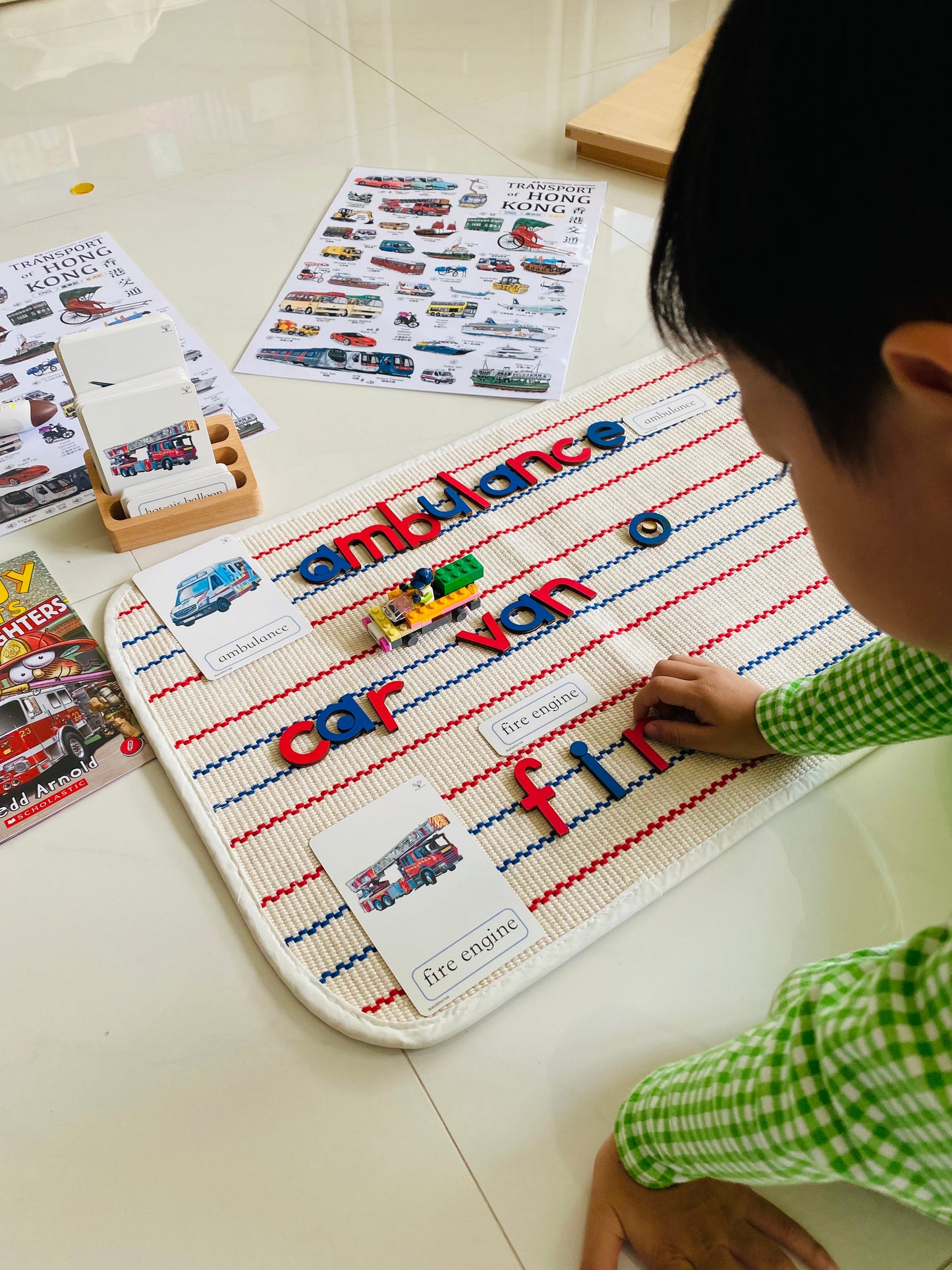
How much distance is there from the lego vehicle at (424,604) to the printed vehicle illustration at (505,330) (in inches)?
13.9

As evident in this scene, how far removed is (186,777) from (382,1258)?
32cm

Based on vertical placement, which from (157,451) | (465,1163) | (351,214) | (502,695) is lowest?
(465,1163)

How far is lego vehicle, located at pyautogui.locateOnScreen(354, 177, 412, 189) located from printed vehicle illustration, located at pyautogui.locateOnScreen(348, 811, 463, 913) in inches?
36.0

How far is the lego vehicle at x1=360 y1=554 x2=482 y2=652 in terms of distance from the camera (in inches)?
28.7

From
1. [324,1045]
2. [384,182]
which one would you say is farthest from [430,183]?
[324,1045]

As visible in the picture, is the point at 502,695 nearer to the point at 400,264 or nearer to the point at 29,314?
the point at 400,264

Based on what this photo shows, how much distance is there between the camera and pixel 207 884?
623 millimetres

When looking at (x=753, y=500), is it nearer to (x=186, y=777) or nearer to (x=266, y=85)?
(x=186, y=777)

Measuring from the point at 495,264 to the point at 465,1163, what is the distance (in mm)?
924

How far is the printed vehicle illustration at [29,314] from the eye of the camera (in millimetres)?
1037

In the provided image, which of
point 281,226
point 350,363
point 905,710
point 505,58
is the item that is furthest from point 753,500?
point 505,58

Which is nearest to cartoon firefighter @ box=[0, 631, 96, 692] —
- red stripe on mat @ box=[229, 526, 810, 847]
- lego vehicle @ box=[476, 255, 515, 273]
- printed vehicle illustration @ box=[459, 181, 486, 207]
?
red stripe on mat @ box=[229, 526, 810, 847]

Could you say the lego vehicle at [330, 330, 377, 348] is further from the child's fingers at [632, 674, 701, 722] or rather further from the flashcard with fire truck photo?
the child's fingers at [632, 674, 701, 722]

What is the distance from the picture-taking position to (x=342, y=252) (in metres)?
1.13
